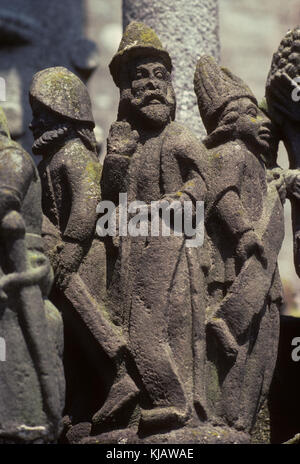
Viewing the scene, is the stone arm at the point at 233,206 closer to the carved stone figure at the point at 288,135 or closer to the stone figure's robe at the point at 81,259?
the carved stone figure at the point at 288,135

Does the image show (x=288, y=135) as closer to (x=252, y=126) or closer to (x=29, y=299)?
(x=252, y=126)

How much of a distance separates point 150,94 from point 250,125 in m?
0.54

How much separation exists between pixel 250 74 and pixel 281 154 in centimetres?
98

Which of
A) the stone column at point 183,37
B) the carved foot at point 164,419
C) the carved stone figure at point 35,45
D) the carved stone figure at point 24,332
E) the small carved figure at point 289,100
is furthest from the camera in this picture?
the carved stone figure at point 35,45

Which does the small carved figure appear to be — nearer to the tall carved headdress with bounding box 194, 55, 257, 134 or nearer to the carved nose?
the tall carved headdress with bounding box 194, 55, 257, 134

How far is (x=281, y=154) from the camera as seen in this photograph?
31.5ft

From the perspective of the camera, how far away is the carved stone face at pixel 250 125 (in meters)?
5.04

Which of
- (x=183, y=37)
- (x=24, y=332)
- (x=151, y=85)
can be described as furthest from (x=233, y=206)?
(x=183, y=37)

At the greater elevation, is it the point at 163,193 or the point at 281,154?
the point at 281,154

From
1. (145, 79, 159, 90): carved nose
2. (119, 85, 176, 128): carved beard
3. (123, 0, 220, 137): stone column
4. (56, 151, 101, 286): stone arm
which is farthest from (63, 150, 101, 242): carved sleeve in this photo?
(123, 0, 220, 137): stone column

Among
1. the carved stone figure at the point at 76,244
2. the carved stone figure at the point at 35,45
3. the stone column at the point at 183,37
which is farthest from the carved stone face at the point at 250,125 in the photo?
the carved stone figure at the point at 35,45

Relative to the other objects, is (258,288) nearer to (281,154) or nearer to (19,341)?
(19,341)

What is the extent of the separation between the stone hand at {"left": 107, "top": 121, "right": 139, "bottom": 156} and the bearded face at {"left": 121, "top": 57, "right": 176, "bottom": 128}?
8cm
